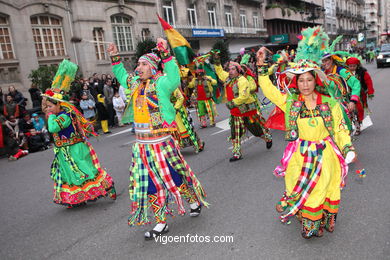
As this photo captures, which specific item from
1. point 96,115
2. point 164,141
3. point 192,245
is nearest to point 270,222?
point 192,245

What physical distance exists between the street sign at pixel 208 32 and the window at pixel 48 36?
11370 mm

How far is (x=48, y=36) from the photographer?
1672 centimetres

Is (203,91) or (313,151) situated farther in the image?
(203,91)

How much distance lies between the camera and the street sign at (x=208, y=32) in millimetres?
26281

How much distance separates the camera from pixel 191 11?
27344 millimetres

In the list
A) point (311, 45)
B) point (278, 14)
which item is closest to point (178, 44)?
point (311, 45)

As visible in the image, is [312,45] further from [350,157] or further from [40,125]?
[40,125]

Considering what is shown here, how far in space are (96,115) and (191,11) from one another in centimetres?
1798

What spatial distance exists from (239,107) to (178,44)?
2712 millimetres

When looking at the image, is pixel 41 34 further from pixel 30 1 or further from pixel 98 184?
pixel 98 184

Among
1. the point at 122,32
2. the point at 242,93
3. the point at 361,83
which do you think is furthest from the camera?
the point at 122,32

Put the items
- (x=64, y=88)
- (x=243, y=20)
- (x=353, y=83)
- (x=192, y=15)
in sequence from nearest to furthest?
(x=64, y=88)
(x=353, y=83)
(x=192, y=15)
(x=243, y=20)

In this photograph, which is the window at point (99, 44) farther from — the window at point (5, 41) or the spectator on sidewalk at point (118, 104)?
the spectator on sidewalk at point (118, 104)

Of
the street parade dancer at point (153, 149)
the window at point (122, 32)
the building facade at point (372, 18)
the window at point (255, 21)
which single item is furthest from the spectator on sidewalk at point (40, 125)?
the building facade at point (372, 18)
